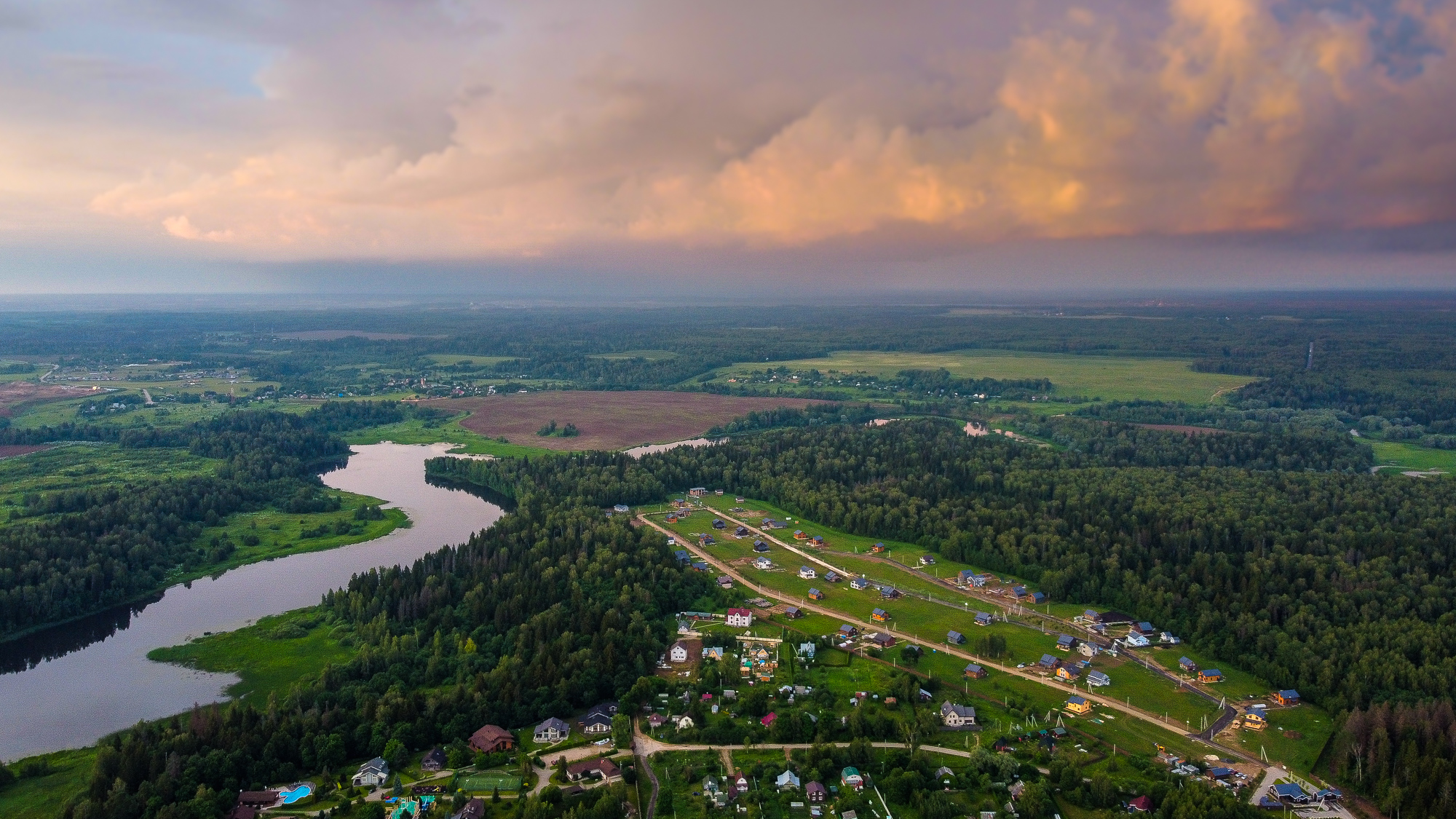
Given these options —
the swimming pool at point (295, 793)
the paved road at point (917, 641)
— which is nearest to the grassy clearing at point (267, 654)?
the swimming pool at point (295, 793)

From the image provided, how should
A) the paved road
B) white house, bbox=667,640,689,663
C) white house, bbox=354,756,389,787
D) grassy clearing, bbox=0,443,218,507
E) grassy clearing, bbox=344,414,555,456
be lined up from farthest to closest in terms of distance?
grassy clearing, bbox=344,414,555,456 < grassy clearing, bbox=0,443,218,507 < white house, bbox=667,640,689,663 < the paved road < white house, bbox=354,756,389,787

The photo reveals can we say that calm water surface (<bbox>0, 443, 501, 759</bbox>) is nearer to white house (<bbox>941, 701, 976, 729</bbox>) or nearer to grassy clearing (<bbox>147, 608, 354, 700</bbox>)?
grassy clearing (<bbox>147, 608, 354, 700</bbox>)

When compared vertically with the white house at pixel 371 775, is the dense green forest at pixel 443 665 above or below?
above

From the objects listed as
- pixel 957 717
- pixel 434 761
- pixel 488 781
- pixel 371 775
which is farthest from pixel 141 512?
pixel 957 717

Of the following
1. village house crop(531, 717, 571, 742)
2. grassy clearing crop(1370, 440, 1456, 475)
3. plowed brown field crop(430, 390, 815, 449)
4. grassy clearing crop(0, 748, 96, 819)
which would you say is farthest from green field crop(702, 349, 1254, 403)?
grassy clearing crop(0, 748, 96, 819)

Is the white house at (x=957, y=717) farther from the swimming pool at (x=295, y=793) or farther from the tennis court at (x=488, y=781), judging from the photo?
the swimming pool at (x=295, y=793)

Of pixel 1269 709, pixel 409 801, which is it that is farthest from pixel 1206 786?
pixel 409 801
